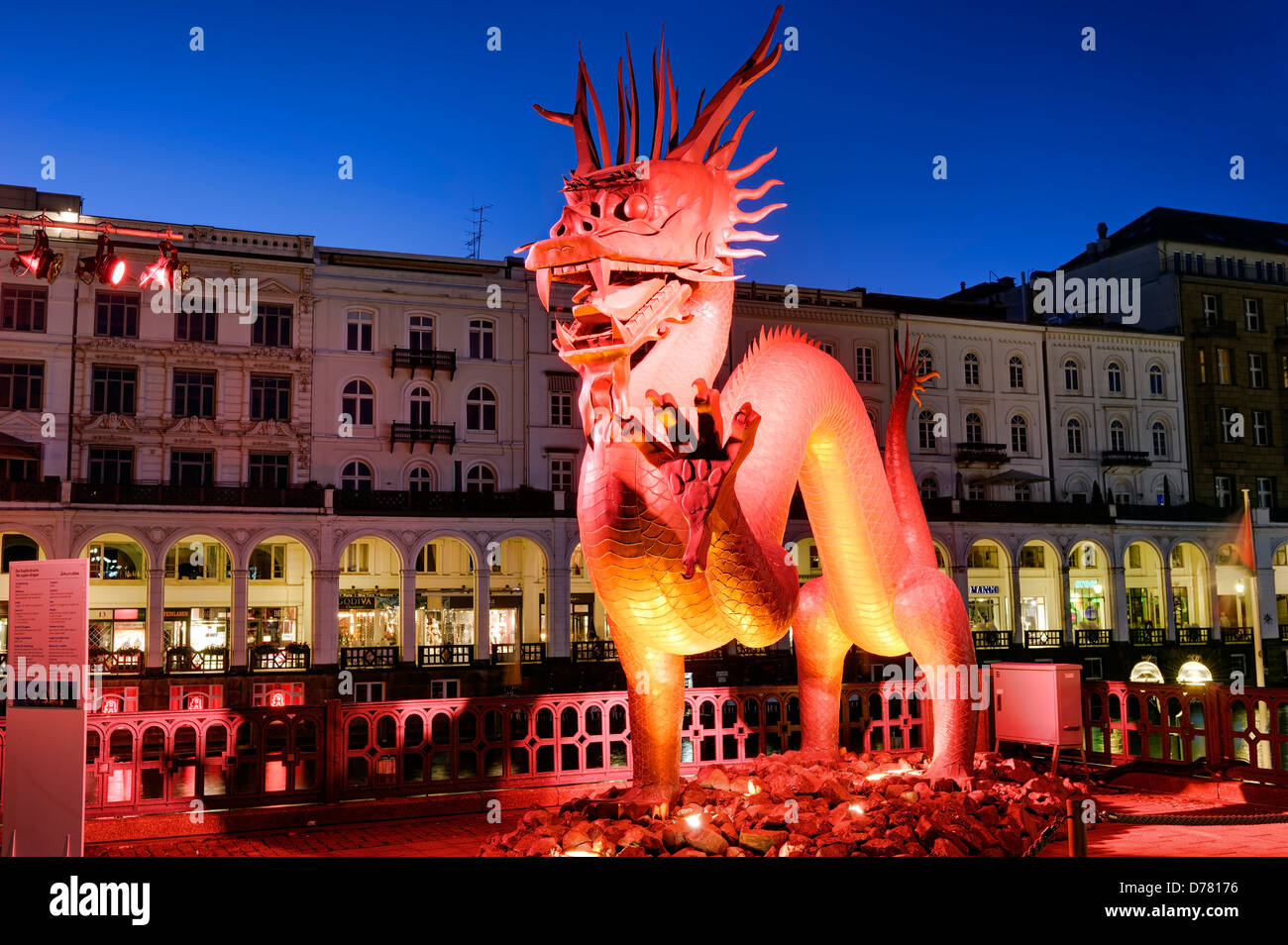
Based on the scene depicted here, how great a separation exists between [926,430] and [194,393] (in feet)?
80.9

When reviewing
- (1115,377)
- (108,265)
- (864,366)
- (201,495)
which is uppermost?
(1115,377)

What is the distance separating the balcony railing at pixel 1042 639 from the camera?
35938 millimetres

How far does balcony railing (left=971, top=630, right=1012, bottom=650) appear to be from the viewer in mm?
34906

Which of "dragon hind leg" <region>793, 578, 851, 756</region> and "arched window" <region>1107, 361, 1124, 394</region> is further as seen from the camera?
"arched window" <region>1107, 361, 1124, 394</region>

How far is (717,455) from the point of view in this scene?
5520 millimetres

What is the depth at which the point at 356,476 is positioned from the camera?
106 feet

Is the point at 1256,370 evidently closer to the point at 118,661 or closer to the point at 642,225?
the point at 118,661

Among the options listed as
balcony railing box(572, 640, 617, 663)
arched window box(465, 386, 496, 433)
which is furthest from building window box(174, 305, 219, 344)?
balcony railing box(572, 640, 617, 663)

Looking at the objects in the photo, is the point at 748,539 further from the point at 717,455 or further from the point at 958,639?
the point at 958,639

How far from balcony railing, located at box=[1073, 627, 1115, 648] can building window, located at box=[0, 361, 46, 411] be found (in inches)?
1315

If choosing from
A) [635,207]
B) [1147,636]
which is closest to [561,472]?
[1147,636]

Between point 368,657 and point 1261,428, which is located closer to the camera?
point 368,657

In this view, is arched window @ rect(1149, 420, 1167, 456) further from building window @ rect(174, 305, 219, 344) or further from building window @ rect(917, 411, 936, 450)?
building window @ rect(174, 305, 219, 344)

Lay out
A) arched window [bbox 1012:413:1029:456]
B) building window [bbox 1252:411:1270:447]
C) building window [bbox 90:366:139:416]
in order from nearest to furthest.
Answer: building window [bbox 90:366:139:416] < arched window [bbox 1012:413:1029:456] < building window [bbox 1252:411:1270:447]
